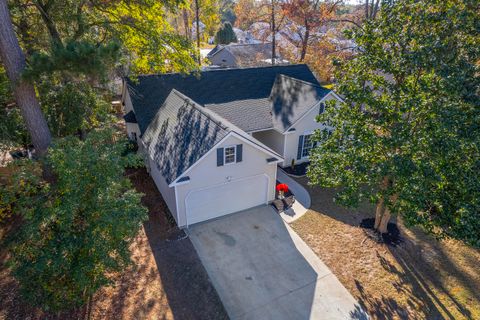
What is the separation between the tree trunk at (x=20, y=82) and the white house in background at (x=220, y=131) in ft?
16.6

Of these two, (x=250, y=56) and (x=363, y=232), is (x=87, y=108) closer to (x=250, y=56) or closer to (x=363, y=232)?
(x=363, y=232)

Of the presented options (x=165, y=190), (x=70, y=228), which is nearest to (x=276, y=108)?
(x=165, y=190)

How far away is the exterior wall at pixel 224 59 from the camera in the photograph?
4466cm

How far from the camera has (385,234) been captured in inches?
528

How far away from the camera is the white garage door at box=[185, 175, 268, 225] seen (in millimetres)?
13750

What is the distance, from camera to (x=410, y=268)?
11.7m

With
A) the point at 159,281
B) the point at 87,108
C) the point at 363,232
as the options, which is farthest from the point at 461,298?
the point at 87,108

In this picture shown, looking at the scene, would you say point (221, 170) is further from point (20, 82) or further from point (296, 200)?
point (20, 82)

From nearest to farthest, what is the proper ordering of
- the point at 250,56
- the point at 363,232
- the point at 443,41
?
the point at 443,41 < the point at 363,232 < the point at 250,56

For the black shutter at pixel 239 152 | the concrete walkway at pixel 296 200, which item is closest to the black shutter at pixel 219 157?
the black shutter at pixel 239 152

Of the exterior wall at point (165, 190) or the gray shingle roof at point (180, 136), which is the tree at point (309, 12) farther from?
Answer: the exterior wall at point (165, 190)

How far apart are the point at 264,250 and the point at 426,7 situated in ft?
36.2

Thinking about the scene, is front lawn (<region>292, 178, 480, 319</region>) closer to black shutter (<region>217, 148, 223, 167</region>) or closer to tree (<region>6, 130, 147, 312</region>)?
black shutter (<region>217, 148, 223, 167</region>)

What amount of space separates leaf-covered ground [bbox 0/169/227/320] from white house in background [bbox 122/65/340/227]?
1.95m
